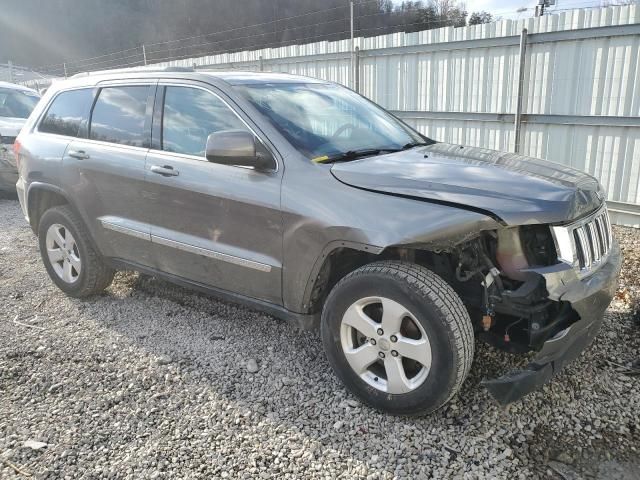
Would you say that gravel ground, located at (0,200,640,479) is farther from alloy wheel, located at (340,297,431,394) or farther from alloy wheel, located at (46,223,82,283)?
alloy wheel, located at (46,223,82,283)

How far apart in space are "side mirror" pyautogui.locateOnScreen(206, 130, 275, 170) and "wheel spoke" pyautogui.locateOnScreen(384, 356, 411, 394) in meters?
1.26

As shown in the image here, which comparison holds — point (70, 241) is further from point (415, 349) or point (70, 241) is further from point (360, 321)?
point (415, 349)

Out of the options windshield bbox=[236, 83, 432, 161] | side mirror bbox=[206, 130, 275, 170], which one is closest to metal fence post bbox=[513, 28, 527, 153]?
windshield bbox=[236, 83, 432, 161]

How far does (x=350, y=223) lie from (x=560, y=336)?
1.14m

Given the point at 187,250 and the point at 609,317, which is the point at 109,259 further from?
the point at 609,317

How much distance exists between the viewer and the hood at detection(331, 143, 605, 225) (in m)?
2.49

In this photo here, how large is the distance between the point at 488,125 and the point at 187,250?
5380 mm

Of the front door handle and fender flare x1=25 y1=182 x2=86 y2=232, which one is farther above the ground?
the front door handle

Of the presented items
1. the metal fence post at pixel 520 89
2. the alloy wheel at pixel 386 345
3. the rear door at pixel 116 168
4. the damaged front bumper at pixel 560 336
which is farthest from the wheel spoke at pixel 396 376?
the metal fence post at pixel 520 89

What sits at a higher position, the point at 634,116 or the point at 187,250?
the point at 634,116

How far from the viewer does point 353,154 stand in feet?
10.5

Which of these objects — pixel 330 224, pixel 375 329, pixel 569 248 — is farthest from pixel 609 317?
pixel 330 224

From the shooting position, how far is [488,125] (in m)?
7.42

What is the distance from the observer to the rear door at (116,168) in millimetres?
3695
